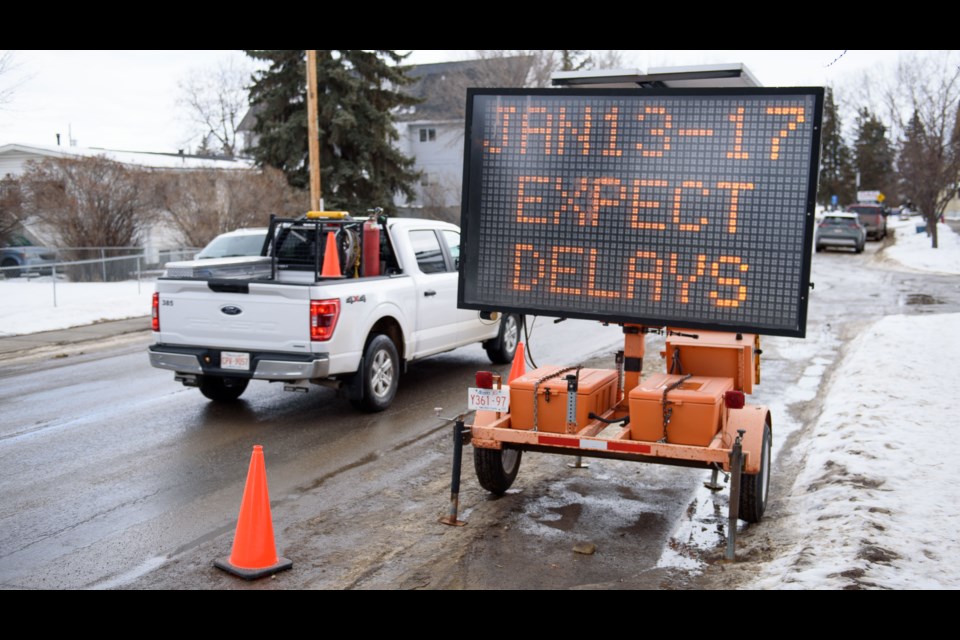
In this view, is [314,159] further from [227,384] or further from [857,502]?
[857,502]

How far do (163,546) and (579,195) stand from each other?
11.2 ft

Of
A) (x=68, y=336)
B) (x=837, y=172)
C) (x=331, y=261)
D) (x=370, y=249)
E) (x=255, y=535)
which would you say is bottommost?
(x=68, y=336)

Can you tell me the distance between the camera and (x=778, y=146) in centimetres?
505

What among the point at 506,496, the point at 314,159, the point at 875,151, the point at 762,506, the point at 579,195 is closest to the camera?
the point at 579,195

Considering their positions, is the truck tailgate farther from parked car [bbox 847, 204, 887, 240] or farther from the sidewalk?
parked car [bbox 847, 204, 887, 240]

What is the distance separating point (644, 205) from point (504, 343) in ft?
22.8

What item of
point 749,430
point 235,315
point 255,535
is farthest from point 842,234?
point 255,535

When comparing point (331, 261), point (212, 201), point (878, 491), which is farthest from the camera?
point (212, 201)

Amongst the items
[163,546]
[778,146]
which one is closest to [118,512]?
[163,546]

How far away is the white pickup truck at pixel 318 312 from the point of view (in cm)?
859

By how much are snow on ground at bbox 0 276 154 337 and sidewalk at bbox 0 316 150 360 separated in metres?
0.37

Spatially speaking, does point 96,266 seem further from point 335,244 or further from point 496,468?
point 496,468

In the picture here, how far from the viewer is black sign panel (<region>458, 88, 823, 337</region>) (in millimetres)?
5066

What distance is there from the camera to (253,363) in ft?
28.4
